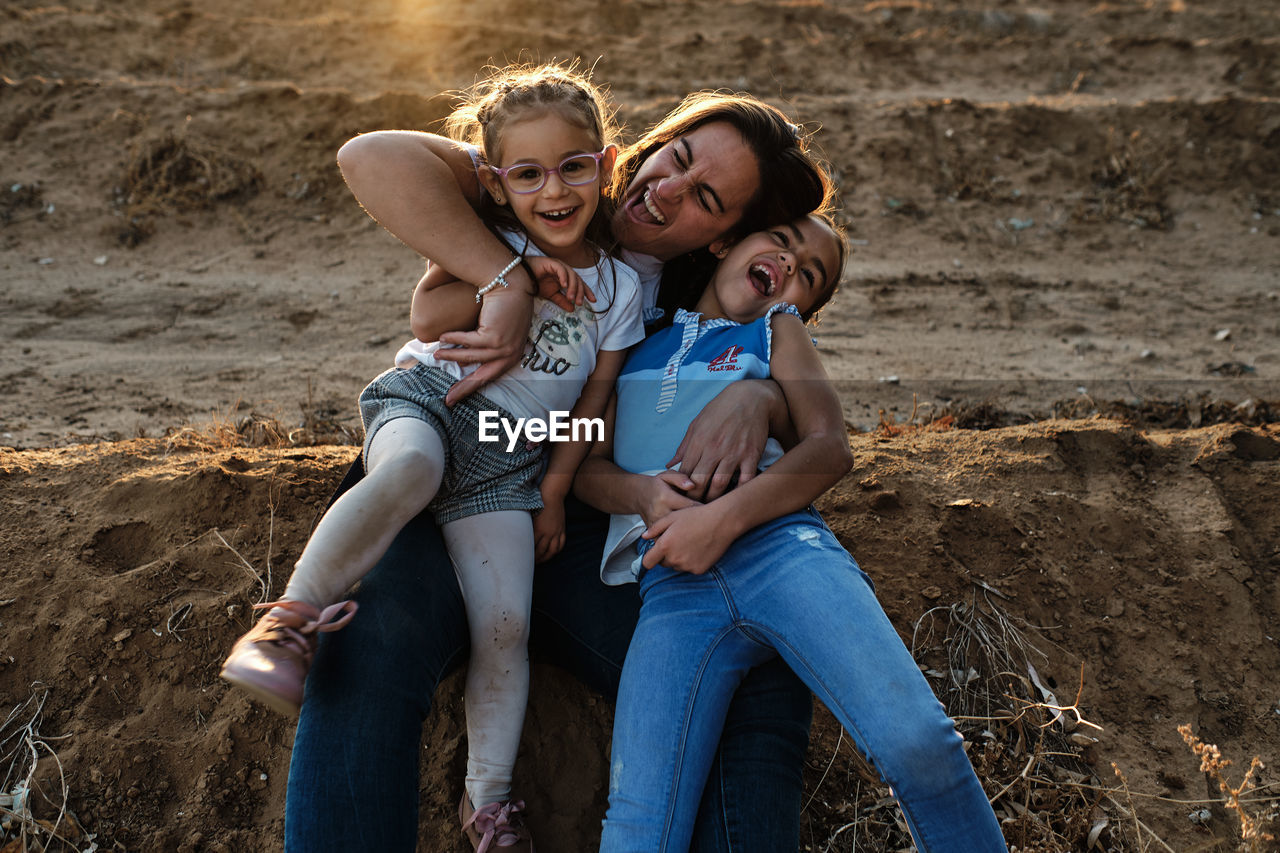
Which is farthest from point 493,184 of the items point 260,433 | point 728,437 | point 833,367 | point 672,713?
point 833,367

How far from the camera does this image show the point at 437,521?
2.13 m

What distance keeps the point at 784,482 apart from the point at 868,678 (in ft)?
1.60

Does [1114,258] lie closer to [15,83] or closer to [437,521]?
[437,521]

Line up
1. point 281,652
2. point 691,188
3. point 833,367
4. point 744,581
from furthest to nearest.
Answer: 1. point 833,367
2. point 691,188
3. point 744,581
4. point 281,652

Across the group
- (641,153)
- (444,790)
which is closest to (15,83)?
(641,153)

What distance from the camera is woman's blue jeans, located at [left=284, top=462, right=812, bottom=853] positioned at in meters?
1.73

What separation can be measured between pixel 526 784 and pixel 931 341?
4024 millimetres

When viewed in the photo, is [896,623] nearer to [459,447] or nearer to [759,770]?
[759,770]

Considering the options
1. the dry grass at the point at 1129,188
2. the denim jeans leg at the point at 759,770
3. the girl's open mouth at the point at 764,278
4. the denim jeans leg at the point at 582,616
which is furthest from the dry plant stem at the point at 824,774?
the dry grass at the point at 1129,188

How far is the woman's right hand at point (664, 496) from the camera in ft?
6.93

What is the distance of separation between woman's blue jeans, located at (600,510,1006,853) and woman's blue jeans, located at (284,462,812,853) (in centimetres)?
8

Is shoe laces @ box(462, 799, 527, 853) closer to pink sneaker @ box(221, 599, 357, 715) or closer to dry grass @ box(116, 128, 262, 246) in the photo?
pink sneaker @ box(221, 599, 357, 715)

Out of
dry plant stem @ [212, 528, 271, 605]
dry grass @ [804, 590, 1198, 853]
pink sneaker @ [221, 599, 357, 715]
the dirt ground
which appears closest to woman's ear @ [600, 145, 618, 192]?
pink sneaker @ [221, 599, 357, 715]

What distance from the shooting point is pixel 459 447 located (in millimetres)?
2150
